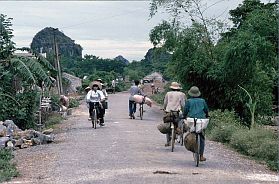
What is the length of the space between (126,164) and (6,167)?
2.60 metres

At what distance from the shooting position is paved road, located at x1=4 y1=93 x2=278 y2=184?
10.6 meters

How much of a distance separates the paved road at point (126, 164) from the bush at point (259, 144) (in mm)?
390

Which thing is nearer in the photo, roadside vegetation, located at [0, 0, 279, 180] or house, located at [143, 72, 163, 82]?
roadside vegetation, located at [0, 0, 279, 180]

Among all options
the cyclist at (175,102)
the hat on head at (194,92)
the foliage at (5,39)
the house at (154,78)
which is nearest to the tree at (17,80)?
the foliage at (5,39)

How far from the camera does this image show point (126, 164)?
1207 centimetres

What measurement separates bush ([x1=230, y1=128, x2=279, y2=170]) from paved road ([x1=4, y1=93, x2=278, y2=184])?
0.39 m

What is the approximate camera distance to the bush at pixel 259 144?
14.0 meters

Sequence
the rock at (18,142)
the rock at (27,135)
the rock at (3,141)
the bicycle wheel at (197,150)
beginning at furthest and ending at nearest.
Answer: the rock at (27,135), the rock at (18,142), the rock at (3,141), the bicycle wheel at (197,150)

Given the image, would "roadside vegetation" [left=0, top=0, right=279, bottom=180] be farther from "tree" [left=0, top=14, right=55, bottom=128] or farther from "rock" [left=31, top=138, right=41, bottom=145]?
"rock" [left=31, top=138, right=41, bottom=145]

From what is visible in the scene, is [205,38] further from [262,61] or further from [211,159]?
[211,159]

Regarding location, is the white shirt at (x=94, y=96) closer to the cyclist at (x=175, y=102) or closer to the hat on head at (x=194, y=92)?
the cyclist at (x=175, y=102)

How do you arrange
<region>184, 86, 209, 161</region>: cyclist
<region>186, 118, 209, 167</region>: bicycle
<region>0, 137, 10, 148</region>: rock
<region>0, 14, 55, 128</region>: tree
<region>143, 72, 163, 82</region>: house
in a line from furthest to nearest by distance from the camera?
<region>143, 72, 163, 82</region>: house, <region>0, 14, 55, 128</region>: tree, <region>0, 137, 10, 148</region>: rock, <region>184, 86, 209, 161</region>: cyclist, <region>186, 118, 209, 167</region>: bicycle

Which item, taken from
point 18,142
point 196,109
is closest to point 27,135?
point 18,142

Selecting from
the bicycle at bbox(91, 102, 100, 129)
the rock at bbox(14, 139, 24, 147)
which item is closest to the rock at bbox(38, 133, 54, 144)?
the rock at bbox(14, 139, 24, 147)
